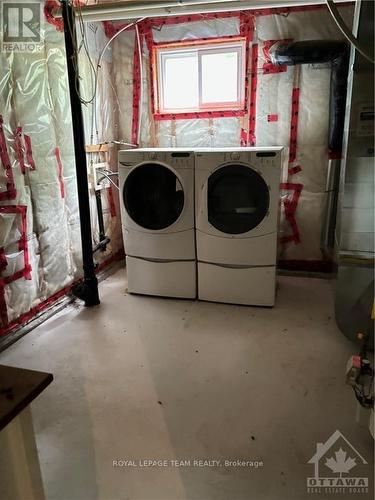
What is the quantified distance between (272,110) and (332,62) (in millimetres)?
569

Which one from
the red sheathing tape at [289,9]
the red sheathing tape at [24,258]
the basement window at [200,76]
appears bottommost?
the red sheathing tape at [24,258]

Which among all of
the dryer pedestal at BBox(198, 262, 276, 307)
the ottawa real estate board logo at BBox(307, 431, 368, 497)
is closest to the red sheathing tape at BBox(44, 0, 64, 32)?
the dryer pedestal at BBox(198, 262, 276, 307)

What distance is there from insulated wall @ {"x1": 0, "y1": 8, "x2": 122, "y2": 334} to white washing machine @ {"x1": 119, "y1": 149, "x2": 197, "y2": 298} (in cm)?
46

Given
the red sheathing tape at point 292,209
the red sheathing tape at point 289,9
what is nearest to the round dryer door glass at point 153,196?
the red sheathing tape at point 292,209

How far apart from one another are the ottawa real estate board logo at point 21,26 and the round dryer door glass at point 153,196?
1.04 meters

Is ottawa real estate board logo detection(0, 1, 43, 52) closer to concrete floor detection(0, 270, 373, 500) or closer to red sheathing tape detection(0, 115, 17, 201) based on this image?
red sheathing tape detection(0, 115, 17, 201)

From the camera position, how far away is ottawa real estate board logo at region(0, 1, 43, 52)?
224cm

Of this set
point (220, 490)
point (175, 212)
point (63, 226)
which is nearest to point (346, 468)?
point (220, 490)

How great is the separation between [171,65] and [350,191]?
2.19m

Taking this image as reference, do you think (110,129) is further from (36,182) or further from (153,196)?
(36,182)

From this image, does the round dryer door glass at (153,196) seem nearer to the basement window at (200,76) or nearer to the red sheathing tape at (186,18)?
the basement window at (200,76)

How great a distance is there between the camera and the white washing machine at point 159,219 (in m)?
2.75

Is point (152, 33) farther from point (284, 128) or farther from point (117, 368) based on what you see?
point (117, 368)

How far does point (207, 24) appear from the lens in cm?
318
